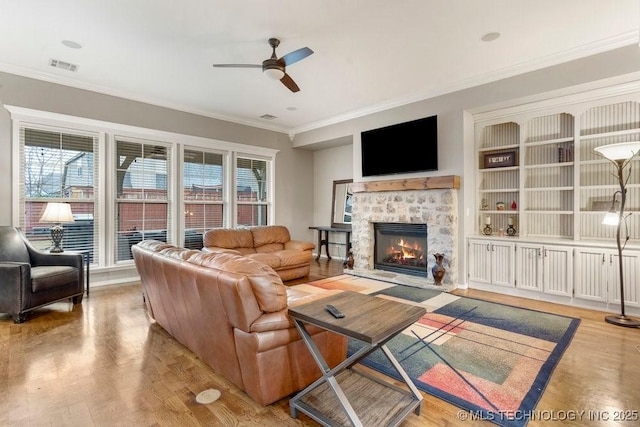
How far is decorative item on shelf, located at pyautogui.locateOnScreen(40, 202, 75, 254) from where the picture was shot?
13.6 feet

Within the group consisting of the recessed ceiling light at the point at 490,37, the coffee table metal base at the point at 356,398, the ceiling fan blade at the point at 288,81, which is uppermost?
the recessed ceiling light at the point at 490,37

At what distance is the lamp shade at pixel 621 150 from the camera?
3.20m

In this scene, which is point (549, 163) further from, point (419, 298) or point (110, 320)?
point (110, 320)

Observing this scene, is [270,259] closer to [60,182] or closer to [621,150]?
[60,182]

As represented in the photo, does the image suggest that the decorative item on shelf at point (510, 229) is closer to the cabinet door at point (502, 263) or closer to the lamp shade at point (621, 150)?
the cabinet door at point (502, 263)

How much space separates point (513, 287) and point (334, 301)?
3538mm

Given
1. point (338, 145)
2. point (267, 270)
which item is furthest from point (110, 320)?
point (338, 145)

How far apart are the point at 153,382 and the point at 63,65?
170 inches

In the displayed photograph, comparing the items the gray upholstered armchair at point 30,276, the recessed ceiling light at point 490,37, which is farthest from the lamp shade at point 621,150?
the gray upholstered armchair at point 30,276

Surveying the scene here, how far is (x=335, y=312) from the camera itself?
179 centimetres

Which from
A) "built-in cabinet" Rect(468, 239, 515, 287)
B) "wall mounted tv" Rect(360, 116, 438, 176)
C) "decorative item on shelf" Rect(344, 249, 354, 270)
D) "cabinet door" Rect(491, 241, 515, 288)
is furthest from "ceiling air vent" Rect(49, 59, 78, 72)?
"cabinet door" Rect(491, 241, 515, 288)

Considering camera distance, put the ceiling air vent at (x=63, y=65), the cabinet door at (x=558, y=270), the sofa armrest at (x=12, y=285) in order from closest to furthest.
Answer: the sofa armrest at (x=12, y=285) → the cabinet door at (x=558, y=270) → the ceiling air vent at (x=63, y=65)

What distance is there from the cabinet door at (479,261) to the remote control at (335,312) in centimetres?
365

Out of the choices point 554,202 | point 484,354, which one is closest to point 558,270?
point 554,202
